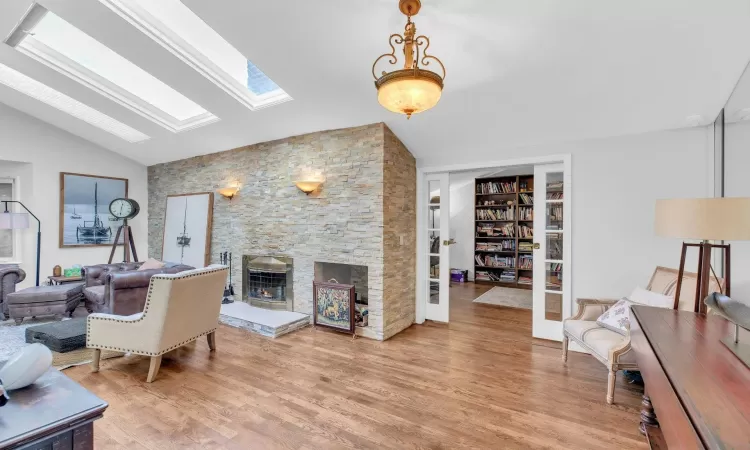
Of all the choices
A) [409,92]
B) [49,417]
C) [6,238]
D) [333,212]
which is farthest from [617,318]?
[6,238]

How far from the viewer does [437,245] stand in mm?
4453

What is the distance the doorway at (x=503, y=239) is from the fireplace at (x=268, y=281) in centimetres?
173

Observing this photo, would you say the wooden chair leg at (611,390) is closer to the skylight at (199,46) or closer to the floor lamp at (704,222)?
the floor lamp at (704,222)

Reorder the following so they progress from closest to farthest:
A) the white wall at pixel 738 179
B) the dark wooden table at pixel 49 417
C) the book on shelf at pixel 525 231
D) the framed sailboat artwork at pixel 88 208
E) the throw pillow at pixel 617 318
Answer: the dark wooden table at pixel 49 417 → the white wall at pixel 738 179 → the throw pillow at pixel 617 318 → the framed sailboat artwork at pixel 88 208 → the book on shelf at pixel 525 231

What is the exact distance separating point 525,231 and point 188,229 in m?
5.97

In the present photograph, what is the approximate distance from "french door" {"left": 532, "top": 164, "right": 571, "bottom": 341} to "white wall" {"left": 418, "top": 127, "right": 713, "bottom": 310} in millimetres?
102

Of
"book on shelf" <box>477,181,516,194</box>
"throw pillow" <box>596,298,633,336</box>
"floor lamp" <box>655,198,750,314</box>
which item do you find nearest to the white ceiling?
"floor lamp" <box>655,198,750,314</box>

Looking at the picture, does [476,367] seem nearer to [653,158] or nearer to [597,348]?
[597,348]

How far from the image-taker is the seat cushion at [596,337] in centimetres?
253

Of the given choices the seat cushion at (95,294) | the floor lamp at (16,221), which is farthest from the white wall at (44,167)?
the seat cushion at (95,294)

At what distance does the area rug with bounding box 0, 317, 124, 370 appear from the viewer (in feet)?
10.2

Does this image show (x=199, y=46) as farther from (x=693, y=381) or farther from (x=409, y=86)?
(x=693, y=381)

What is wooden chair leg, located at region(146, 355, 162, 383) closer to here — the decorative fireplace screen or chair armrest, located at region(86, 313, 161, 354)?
chair armrest, located at region(86, 313, 161, 354)

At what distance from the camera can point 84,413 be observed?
1323 millimetres
